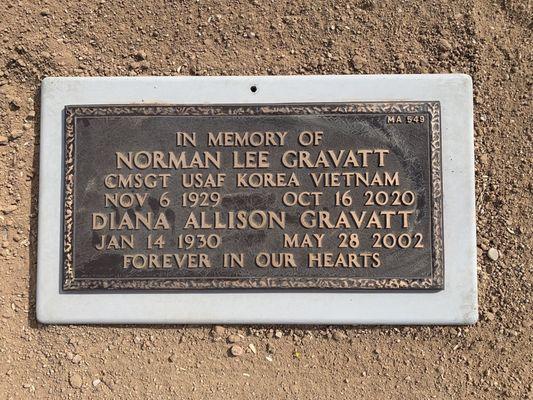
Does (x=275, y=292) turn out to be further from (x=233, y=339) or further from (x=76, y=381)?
A: (x=76, y=381)

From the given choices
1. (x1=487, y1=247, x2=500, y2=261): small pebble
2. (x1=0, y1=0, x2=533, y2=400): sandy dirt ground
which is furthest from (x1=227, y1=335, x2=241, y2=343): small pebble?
(x1=487, y1=247, x2=500, y2=261): small pebble

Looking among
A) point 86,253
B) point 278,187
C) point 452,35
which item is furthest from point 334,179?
point 86,253

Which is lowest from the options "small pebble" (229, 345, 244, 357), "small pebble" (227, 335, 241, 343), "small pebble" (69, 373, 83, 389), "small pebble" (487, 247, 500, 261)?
"small pebble" (69, 373, 83, 389)

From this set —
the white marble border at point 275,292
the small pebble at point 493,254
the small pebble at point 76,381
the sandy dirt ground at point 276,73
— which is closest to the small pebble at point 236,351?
the sandy dirt ground at point 276,73

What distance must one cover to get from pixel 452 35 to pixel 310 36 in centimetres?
84

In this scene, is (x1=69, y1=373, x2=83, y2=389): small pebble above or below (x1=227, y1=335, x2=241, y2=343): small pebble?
below

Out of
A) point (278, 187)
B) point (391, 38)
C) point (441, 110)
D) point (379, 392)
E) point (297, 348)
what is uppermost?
point (391, 38)

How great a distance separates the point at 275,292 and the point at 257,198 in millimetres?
546

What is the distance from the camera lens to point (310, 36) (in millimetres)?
2861

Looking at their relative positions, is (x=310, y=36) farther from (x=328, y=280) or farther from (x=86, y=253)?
(x=86, y=253)

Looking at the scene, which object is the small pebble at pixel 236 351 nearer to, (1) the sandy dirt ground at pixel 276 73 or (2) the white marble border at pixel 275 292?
(1) the sandy dirt ground at pixel 276 73

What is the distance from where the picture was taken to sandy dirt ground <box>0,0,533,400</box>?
2.74 m

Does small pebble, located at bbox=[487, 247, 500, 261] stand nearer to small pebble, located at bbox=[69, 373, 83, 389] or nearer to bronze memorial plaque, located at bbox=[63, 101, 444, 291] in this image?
bronze memorial plaque, located at bbox=[63, 101, 444, 291]

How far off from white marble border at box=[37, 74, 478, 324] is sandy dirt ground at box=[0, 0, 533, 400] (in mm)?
90
